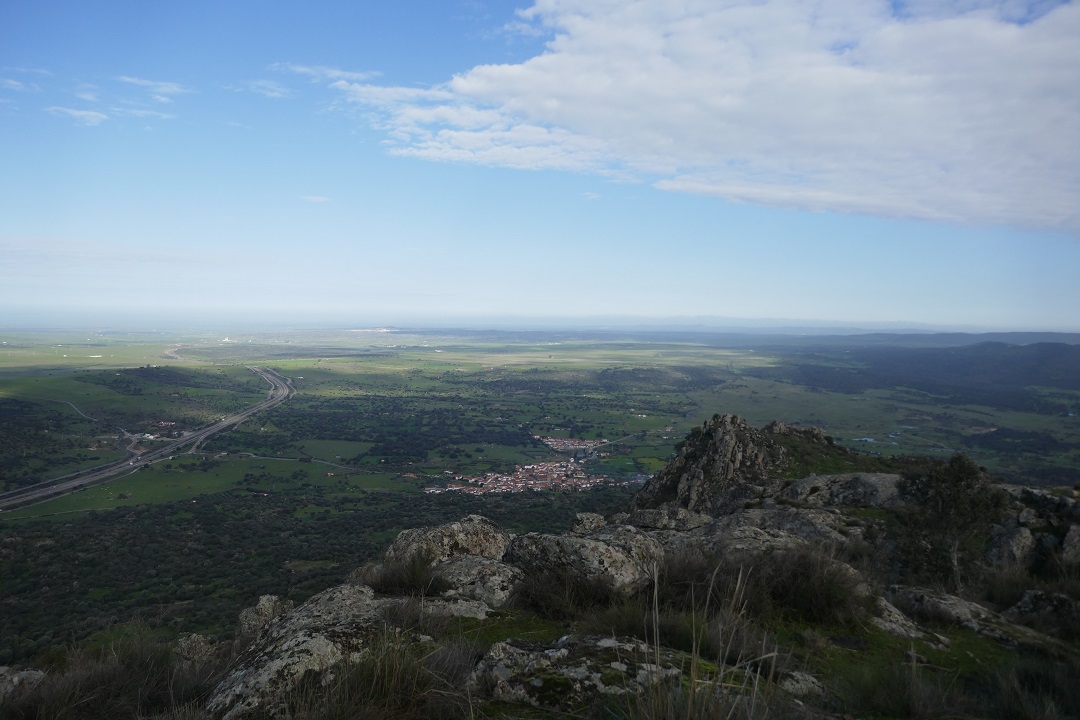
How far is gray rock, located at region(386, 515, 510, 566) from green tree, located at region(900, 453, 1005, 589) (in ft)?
34.3

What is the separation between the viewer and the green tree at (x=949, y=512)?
12.3m

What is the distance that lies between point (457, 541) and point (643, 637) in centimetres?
479

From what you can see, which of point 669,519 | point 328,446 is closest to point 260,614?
point 669,519

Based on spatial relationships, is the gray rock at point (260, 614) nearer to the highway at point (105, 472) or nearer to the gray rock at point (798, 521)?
the gray rock at point (798, 521)

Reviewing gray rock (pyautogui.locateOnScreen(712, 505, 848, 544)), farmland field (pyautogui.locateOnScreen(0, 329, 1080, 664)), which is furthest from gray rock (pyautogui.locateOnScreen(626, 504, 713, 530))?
farmland field (pyautogui.locateOnScreen(0, 329, 1080, 664))

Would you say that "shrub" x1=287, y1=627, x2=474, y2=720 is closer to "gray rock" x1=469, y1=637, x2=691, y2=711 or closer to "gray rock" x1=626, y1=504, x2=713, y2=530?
"gray rock" x1=469, y1=637, x2=691, y2=711

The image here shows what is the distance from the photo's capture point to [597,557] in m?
6.30

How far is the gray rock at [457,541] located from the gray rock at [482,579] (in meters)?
1.32

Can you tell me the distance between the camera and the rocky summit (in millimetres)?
3387

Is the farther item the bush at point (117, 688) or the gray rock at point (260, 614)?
the gray rock at point (260, 614)

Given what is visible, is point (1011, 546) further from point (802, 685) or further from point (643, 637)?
point (643, 637)

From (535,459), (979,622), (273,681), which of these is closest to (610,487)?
(535,459)

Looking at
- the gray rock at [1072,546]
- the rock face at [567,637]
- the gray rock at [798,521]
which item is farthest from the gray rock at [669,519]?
the gray rock at [1072,546]

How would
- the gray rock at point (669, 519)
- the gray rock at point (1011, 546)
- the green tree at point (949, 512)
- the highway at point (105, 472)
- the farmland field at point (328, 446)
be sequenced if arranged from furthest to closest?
the highway at point (105, 472), the farmland field at point (328, 446), the gray rock at point (669, 519), the gray rock at point (1011, 546), the green tree at point (949, 512)
